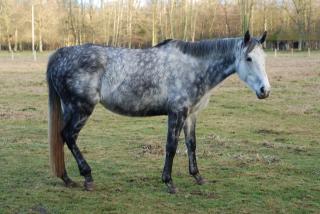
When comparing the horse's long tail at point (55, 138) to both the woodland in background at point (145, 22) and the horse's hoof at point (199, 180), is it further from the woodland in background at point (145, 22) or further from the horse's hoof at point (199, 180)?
the woodland in background at point (145, 22)

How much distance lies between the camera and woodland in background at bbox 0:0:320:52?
65.2 m

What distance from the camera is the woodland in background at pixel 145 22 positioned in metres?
65.2

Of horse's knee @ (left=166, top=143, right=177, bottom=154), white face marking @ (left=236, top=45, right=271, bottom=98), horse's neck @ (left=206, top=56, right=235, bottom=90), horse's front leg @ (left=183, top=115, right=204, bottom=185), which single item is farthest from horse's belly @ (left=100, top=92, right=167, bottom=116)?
white face marking @ (left=236, top=45, right=271, bottom=98)

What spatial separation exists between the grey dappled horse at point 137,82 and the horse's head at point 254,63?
13 cm

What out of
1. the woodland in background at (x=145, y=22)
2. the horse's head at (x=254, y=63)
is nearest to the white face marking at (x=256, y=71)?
the horse's head at (x=254, y=63)

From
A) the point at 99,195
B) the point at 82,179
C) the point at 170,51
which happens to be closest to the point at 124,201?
the point at 99,195

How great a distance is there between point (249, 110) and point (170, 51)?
293 inches

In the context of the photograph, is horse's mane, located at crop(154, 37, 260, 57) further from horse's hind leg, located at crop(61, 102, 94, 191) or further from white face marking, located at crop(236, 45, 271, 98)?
horse's hind leg, located at crop(61, 102, 94, 191)

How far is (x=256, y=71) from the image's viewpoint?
235 inches

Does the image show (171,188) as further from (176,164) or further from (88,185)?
(176,164)

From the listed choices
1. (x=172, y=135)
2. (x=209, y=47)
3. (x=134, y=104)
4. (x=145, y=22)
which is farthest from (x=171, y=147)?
(x=145, y=22)

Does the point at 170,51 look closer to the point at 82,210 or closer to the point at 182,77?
the point at 182,77

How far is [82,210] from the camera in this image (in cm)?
543

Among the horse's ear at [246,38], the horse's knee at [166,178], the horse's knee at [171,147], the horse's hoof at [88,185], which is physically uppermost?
the horse's ear at [246,38]
